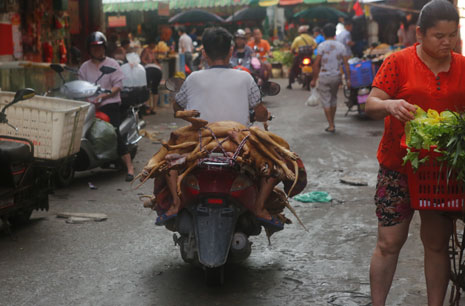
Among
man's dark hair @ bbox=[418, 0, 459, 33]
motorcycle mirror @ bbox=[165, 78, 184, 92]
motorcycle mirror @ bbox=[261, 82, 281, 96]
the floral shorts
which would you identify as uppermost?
man's dark hair @ bbox=[418, 0, 459, 33]

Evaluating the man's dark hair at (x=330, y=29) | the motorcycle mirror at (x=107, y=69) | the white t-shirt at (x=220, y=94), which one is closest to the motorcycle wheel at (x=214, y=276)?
the white t-shirt at (x=220, y=94)

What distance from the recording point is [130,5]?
3344 cm

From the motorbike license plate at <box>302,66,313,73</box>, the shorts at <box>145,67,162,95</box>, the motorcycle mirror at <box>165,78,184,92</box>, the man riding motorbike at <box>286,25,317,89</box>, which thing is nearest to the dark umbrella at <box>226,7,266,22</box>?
the man riding motorbike at <box>286,25,317,89</box>

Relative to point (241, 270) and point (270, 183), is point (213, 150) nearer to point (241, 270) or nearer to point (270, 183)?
point (270, 183)

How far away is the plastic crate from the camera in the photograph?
1605 cm

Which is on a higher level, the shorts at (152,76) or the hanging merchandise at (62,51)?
the hanging merchandise at (62,51)

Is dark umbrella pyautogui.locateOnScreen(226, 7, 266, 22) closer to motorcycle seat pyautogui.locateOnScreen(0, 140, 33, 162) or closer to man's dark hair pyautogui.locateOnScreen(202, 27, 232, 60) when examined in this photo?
motorcycle seat pyautogui.locateOnScreen(0, 140, 33, 162)

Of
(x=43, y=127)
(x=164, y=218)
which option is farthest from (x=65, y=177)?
(x=164, y=218)

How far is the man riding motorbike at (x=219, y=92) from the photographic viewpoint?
5574mm

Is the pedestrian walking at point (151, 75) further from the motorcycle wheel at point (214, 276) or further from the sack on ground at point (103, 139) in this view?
the motorcycle wheel at point (214, 276)

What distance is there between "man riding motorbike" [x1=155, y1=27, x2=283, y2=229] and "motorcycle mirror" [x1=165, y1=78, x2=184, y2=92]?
0.72ft

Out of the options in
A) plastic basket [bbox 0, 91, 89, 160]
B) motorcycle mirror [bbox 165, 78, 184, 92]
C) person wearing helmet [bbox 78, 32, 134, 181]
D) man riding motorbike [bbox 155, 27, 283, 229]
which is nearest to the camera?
man riding motorbike [bbox 155, 27, 283, 229]

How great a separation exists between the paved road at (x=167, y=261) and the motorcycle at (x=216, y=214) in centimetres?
31

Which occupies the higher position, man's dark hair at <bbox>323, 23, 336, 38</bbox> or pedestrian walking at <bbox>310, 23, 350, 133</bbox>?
man's dark hair at <bbox>323, 23, 336, 38</bbox>
